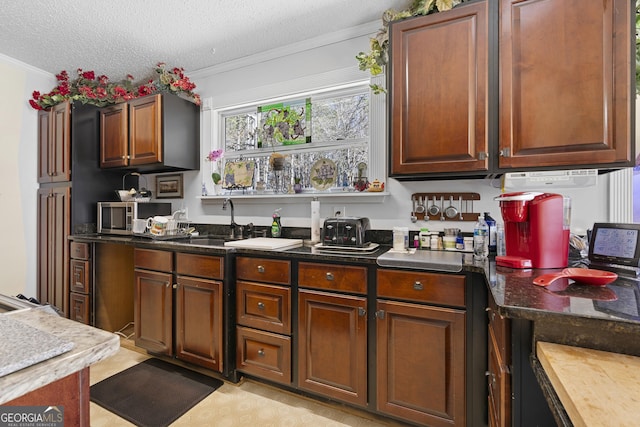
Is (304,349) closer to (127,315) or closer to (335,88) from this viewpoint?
(335,88)

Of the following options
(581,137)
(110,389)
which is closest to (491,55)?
(581,137)

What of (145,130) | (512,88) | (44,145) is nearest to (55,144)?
(44,145)

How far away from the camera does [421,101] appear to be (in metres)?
1.77

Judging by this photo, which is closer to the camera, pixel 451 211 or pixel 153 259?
pixel 451 211

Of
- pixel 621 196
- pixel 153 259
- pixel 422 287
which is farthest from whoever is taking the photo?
pixel 153 259

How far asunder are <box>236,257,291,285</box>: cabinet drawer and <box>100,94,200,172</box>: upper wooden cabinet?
137 cm

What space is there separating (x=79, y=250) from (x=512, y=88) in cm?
356

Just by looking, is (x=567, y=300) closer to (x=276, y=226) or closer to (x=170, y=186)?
(x=276, y=226)

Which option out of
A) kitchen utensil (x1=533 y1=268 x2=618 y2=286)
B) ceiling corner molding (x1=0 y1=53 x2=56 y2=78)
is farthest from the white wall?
kitchen utensil (x1=533 y1=268 x2=618 y2=286)

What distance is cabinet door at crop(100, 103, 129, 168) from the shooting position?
2.94 metres

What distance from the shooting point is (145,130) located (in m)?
2.82

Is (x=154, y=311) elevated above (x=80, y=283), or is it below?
below

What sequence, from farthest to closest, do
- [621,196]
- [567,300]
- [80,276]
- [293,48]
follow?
[80,276] < [293,48] < [621,196] < [567,300]

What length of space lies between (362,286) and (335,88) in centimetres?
161
